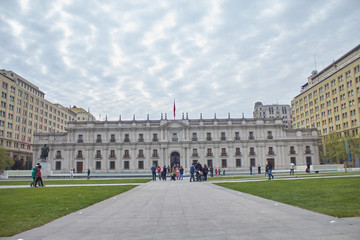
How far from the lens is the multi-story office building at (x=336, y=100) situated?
54.0 meters

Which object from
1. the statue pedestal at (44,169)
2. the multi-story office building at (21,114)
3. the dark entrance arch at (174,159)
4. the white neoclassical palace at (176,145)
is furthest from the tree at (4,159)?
the dark entrance arch at (174,159)

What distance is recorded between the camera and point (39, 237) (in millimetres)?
5645

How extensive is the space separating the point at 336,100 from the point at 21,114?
233 ft

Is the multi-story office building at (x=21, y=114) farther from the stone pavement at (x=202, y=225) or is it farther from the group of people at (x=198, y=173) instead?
the stone pavement at (x=202, y=225)

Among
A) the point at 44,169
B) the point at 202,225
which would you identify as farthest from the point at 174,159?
the point at 202,225

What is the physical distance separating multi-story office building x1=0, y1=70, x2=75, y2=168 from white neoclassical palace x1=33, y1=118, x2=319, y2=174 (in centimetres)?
729

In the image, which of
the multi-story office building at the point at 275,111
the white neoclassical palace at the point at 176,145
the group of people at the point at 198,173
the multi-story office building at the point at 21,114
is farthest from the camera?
the multi-story office building at the point at 275,111

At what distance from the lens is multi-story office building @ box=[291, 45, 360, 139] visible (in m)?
54.0

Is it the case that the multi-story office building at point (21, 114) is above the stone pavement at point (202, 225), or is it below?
above

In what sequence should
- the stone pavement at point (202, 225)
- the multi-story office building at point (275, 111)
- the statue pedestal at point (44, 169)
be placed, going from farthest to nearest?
the multi-story office building at point (275, 111), the statue pedestal at point (44, 169), the stone pavement at point (202, 225)

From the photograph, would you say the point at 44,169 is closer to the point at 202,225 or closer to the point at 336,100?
the point at 202,225

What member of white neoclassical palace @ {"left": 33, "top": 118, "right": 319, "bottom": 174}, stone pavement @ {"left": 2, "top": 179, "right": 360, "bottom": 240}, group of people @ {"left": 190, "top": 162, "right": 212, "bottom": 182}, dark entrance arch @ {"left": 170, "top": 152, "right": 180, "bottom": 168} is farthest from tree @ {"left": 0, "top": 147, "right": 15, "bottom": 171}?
stone pavement @ {"left": 2, "top": 179, "right": 360, "bottom": 240}

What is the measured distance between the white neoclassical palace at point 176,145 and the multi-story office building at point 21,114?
7.29m

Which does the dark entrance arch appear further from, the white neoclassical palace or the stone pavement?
the stone pavement
